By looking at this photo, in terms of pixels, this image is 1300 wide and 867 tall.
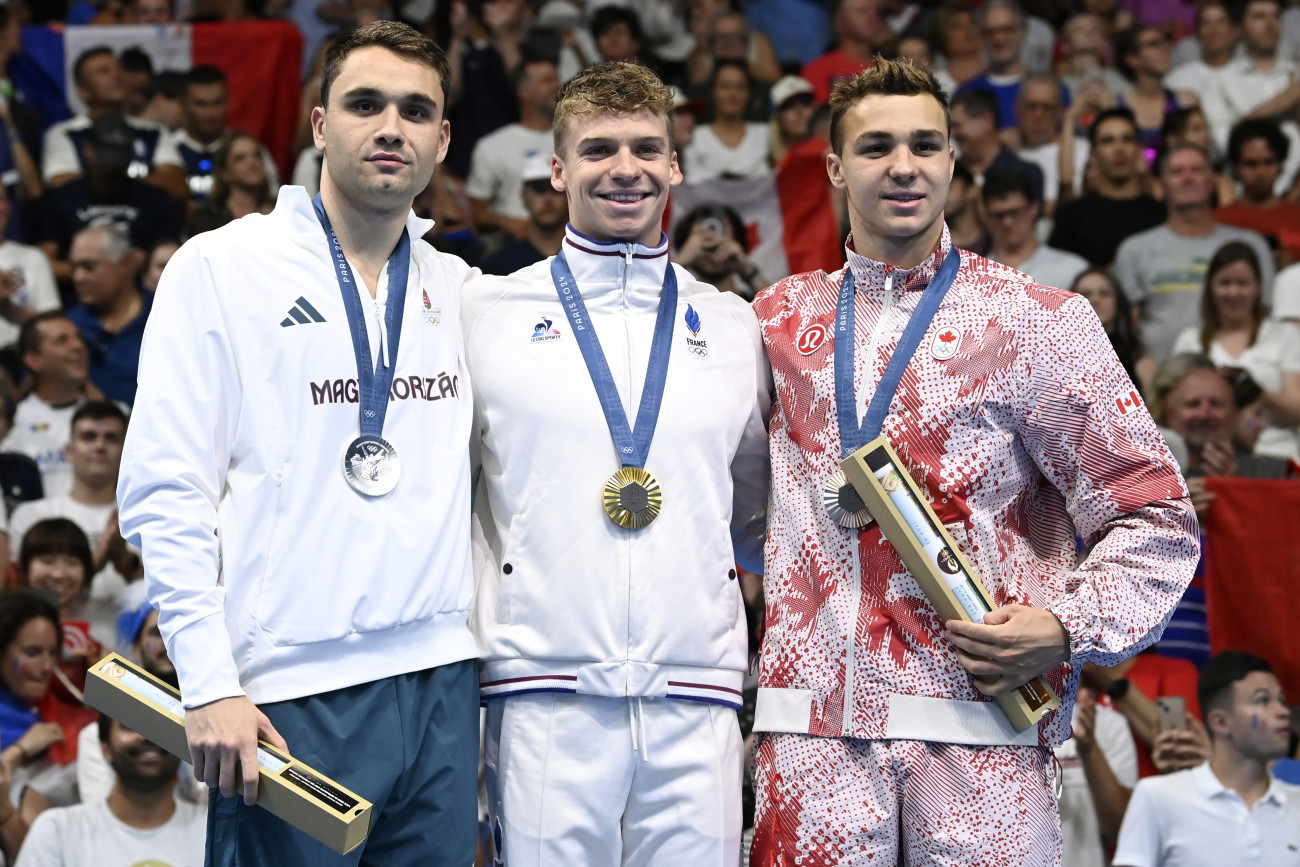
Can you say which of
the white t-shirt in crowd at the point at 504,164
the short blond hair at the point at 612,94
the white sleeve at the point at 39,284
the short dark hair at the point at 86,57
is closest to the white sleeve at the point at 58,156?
the short dark hair at the point at 86,57

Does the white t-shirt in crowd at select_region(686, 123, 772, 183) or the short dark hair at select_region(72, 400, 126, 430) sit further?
the white t-shirt in crowd at select_region(686, 123, 772, 183)

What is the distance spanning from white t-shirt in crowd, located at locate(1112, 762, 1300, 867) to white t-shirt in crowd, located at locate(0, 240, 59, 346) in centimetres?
638

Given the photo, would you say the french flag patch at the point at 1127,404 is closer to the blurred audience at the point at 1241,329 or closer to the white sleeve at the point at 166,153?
the blurred audience at the point at 1241,329

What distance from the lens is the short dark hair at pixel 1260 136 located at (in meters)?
9.24

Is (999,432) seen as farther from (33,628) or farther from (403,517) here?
(33,628)

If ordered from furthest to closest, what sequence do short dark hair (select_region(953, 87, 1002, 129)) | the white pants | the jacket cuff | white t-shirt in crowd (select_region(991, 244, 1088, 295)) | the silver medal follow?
short dark hair (select_region(953, 87, 1002, 129)) < white t-shirt in crowd (select_region(991, 244, 1088, 295)) < the white pants < the silver medal < the jacket cuff

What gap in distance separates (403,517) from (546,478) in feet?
1.32

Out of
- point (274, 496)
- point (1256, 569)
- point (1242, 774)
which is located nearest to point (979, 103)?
point (1256, 569)

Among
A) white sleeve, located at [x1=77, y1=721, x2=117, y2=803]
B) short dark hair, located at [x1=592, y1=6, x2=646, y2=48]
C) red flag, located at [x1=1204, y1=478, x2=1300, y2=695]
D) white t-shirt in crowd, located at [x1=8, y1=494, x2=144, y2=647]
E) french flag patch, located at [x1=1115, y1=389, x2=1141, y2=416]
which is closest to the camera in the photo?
french flag patch, located at [x1=1115, y1=389, x2=1141, y2=416]

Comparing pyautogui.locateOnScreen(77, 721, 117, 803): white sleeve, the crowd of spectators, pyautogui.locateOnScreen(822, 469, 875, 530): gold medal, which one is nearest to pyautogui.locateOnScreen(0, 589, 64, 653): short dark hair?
the crowd of spectators

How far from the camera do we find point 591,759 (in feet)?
12.0

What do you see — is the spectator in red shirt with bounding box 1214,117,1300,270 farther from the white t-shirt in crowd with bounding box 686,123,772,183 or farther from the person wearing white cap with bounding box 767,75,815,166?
the white t-shirt in crowd with bounding box 686,123,772,183

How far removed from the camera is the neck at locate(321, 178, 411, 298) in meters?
3.75

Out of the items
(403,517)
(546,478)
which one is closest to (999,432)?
(546,478)
